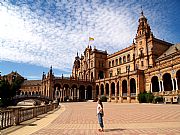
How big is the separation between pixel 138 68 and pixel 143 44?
25.9 ft

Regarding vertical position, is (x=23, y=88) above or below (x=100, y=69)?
below

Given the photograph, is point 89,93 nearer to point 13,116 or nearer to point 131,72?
point 131,72

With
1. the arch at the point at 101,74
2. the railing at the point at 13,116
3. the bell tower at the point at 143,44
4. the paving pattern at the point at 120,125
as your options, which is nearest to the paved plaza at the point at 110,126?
the paving pattern at the point at 120,125

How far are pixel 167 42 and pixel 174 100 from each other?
91.8ft

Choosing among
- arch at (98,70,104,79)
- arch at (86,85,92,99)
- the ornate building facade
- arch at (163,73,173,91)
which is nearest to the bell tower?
the ornate building facade

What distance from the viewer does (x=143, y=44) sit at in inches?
2345

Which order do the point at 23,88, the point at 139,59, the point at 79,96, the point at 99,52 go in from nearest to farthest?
the point at 139,59, the point at 79,96, the point at 99,52, the point at 23,88

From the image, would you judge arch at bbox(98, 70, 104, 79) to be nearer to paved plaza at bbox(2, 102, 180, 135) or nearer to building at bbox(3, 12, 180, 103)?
building at bbox(3, 12, 180, 103)

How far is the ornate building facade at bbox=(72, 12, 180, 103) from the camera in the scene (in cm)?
4562

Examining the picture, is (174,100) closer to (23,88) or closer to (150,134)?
(150,134)

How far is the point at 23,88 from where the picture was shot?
384 ft

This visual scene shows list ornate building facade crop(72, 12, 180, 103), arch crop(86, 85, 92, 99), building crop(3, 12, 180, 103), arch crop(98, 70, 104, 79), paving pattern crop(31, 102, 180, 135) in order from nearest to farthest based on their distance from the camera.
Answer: paving pattern crop(31, 102, 180, 135) < ornate building facade crop(72, 12, 180, 103) < building crop(3, 12, 180, 103) < arch crop(86, 85, 92, 99) < arch crop(98, 70, 104, 79)

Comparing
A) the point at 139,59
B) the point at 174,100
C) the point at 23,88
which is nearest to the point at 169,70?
the point at 174,100

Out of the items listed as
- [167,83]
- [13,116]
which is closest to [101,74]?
[167,83]
